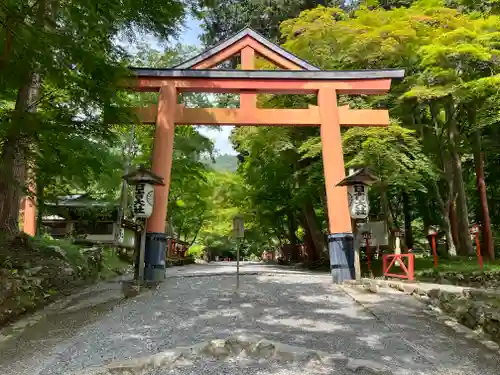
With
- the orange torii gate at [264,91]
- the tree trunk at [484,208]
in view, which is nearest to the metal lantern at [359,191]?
the orange torii gate at [264,91]

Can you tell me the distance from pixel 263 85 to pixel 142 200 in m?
4.26

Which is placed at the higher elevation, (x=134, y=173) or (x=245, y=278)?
(x=134, y=173)

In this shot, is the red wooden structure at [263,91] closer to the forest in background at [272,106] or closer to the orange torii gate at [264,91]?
the orange torii gate at [264,91]

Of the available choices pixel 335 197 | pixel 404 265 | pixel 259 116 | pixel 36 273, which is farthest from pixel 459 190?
pixel 36 273

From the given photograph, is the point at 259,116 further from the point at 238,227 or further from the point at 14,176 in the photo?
the point at 14,176

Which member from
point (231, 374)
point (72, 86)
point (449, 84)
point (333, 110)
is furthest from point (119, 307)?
point (449, 84)

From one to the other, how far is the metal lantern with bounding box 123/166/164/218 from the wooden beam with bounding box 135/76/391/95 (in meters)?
2.74

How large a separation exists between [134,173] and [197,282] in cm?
285

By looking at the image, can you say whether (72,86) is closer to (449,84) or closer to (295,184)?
(449,84)

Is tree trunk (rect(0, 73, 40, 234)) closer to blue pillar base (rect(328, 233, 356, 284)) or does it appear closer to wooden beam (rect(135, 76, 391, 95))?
wooden beam (rect(135, 76, 391, 95))

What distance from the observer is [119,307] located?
6.20 metres

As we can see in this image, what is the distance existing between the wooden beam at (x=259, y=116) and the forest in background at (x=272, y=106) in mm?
1073

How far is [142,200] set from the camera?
26.8 ft

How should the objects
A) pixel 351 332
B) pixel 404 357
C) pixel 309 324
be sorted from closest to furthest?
pixel 404 357 → pixel 351 332 → pixel 309 324
